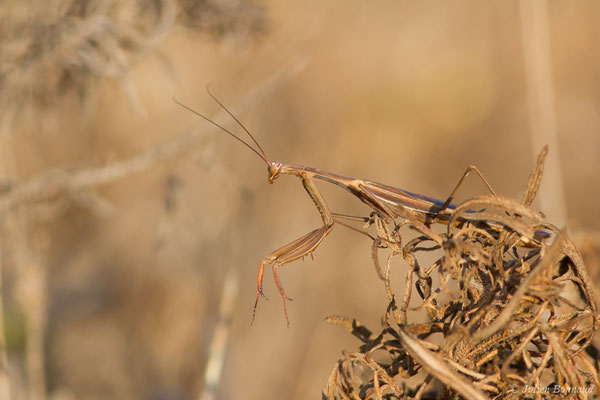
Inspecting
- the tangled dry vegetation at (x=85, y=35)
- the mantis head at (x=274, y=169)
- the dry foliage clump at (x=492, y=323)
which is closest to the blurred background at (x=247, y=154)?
the tangled dry vegetation at (x=85, y=35)

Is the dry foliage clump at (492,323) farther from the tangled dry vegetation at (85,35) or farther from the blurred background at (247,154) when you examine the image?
the tangled dry vegetation at (85,35)

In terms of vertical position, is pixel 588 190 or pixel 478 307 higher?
pixel 588 190

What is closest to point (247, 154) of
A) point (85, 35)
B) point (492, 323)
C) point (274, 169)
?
point (85, 35)

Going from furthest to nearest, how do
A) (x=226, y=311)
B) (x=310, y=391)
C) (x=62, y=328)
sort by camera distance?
1. (x=62, y=328)
2. (x=310, y=391)
3. (x=226, y=311)

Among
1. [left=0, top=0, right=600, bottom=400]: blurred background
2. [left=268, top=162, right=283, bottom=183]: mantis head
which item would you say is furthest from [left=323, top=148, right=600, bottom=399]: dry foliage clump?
[left=0, top=0, right=600, bottom=400]: blurred background

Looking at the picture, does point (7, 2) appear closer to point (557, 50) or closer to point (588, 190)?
point (588, 190)

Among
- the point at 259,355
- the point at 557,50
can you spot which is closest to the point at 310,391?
the point at 259,355

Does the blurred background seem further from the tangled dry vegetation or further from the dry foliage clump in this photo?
the dry foliage clump
